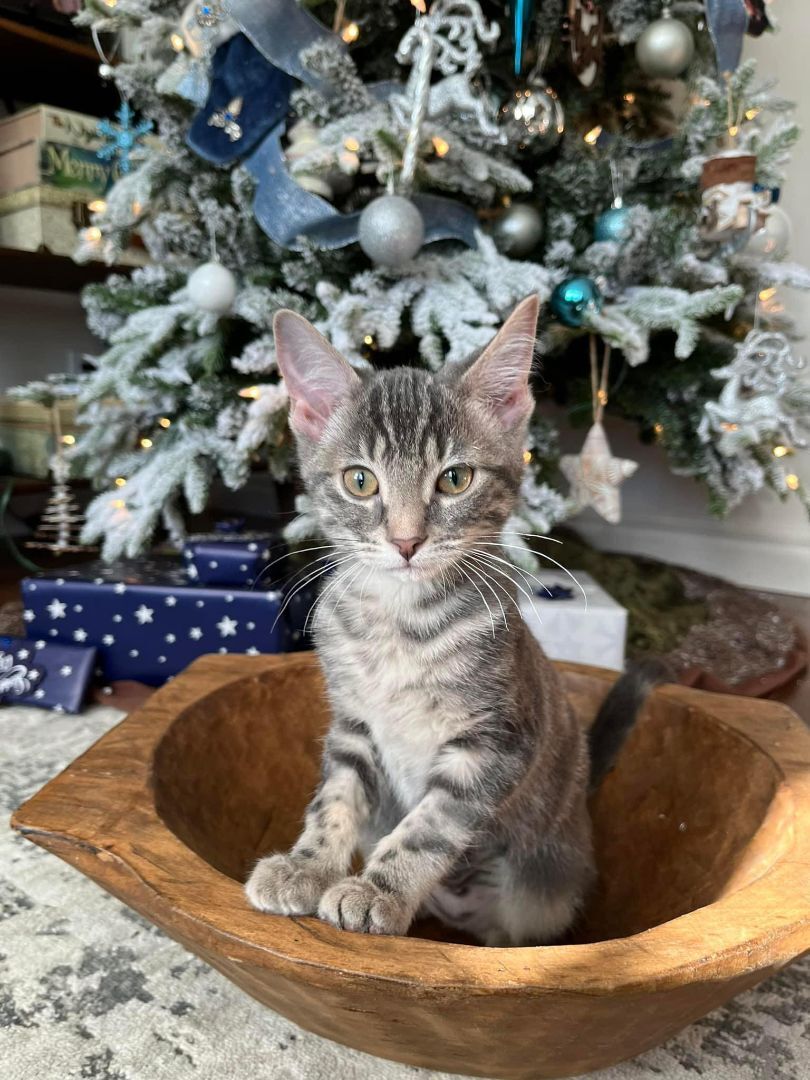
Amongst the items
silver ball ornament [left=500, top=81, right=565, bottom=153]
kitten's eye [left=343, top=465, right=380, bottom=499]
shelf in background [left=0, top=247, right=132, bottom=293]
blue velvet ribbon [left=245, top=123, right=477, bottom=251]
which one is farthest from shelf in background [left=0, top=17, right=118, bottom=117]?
kitten's eye [left=343, top=465, right=380, bottom=499]

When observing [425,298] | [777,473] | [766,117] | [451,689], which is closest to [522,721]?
[451,689]

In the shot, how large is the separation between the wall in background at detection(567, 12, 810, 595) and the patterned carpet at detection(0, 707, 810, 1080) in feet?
5.24

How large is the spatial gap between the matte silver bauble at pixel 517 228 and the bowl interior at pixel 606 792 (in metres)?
0.85

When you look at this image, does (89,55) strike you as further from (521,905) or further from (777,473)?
(521,905)

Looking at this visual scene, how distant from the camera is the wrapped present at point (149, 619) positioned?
4.60 feet

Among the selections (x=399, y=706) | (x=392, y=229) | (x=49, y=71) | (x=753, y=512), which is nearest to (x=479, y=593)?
(x=399, y=706)

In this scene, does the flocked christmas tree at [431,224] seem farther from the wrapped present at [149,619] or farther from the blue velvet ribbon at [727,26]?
the wrapped present at [149,619]

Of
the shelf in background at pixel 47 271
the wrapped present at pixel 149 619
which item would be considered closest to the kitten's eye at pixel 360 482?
the wrapped present at pixel 149 619

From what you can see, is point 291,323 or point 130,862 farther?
point 291,323

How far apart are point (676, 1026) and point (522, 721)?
0.24 m

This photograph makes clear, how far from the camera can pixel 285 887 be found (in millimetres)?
523

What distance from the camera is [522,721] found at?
0.67 m

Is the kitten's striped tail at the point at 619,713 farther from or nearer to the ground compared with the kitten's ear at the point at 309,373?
nearer to the ground

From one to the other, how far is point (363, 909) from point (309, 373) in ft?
1.61
